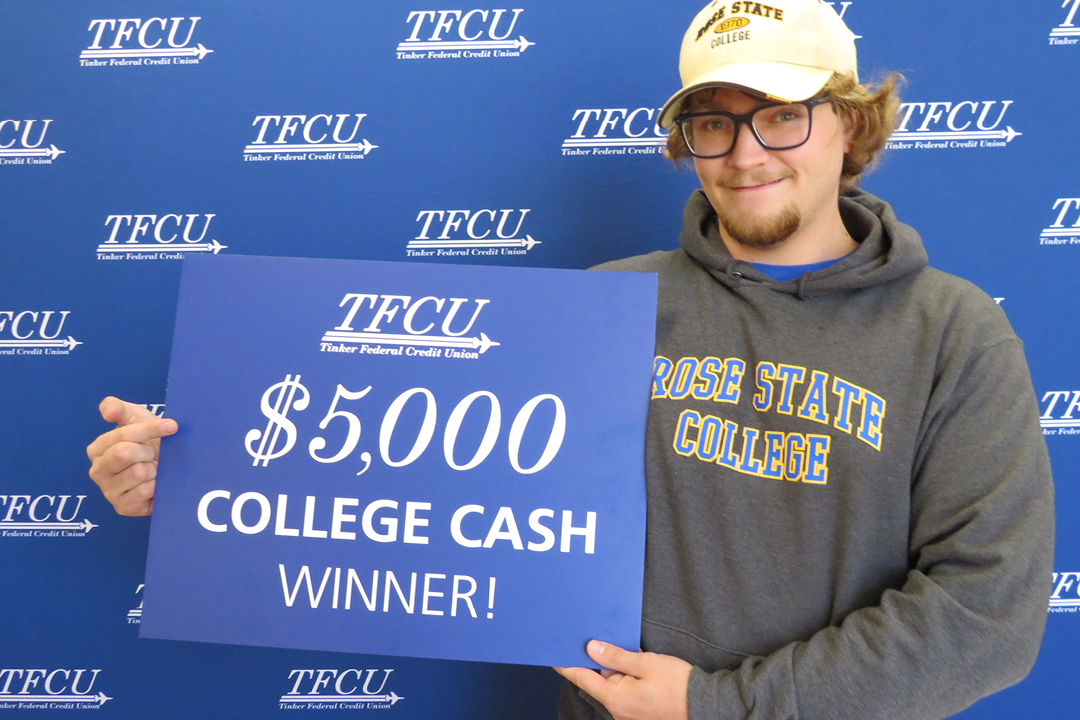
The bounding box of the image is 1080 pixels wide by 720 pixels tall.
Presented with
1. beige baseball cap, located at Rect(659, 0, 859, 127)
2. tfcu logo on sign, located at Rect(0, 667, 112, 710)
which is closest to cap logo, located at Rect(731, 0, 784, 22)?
beige baseball cap, located at Rect(659, 0, 859, 127)

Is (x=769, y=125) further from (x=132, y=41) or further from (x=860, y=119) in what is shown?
(x=132, y=41)


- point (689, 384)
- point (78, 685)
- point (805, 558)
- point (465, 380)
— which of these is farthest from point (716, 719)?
point (78, 685)

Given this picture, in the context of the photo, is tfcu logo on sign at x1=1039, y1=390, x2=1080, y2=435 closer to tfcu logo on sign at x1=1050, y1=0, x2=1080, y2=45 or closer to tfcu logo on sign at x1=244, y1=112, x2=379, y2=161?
tfcu logo on sign at x1=1050, y1=0, x2=1080, y2=45

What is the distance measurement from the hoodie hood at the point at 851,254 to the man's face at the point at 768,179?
0.06 meters

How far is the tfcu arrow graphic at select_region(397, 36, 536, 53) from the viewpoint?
1.50 meters

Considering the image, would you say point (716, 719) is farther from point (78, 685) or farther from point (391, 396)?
point (78, 685)

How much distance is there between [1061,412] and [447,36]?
63.3 inches

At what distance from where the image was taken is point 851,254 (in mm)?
1072

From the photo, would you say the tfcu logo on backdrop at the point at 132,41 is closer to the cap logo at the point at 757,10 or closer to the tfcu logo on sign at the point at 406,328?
the tfcu logo on sign at the point at 406,328

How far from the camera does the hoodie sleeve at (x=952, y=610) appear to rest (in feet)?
2.71

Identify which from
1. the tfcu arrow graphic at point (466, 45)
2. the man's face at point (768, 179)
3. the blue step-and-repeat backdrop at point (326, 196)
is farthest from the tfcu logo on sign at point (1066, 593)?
the tfcu arrow graphic at point (466, 45)

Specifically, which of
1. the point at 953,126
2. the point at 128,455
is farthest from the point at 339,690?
the point at 953,126

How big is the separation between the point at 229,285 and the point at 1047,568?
119cm

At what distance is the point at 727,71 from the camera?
1.04 metres
